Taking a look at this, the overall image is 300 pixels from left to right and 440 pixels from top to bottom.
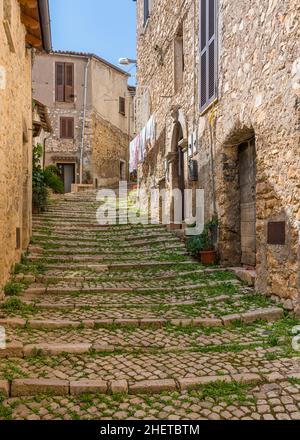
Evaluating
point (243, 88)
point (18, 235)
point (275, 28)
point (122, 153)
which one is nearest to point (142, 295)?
point (18, 235)

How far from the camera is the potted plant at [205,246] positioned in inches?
262

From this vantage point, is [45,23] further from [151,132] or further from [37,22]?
[151,132]

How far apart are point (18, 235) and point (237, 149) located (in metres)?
3.77

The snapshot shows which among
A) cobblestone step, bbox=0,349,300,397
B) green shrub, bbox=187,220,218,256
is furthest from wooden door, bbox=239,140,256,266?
cobblestone step, bbox=0,349,300,397

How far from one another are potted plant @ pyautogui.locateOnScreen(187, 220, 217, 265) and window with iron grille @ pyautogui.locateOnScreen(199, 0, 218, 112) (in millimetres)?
2220

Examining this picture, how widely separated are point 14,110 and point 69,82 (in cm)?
→ 1671

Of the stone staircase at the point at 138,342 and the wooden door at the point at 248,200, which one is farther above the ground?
the wooden door at the point at 248,200

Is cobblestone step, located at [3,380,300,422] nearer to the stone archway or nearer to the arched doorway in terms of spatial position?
the stone archway

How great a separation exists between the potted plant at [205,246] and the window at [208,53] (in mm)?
2221

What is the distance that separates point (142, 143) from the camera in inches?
497

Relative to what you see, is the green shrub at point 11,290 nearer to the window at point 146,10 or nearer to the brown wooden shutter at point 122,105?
the window at point 146,10

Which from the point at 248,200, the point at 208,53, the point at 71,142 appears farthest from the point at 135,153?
the point at 71,142

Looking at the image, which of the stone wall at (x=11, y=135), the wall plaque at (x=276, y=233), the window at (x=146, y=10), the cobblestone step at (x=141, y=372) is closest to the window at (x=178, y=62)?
the window at (x=146, y=10)

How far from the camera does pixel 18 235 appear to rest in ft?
20.3
